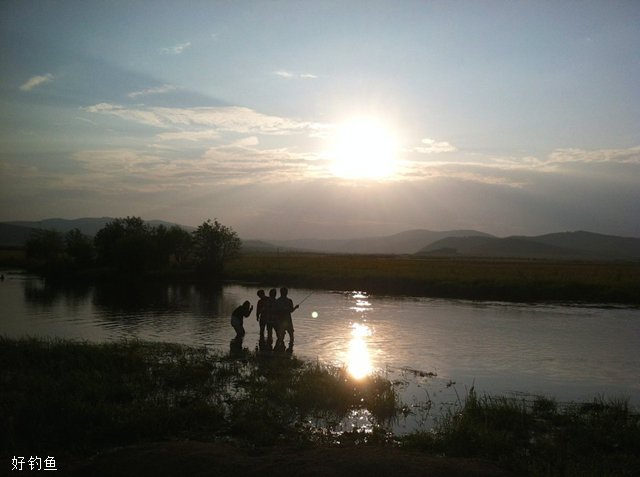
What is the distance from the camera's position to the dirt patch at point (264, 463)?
690cm

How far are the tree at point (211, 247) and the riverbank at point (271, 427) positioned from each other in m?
46.8

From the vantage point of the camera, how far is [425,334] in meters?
21.7

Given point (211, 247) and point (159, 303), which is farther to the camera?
point (211, 247)

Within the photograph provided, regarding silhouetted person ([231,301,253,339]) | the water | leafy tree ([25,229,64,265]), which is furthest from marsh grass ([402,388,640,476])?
leafy tree ([25,229,64,265])

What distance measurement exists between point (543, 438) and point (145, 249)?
5615cm

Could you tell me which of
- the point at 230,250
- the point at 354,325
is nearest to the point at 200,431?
the point at 354,325

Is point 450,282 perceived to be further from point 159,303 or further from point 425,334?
point 159,303

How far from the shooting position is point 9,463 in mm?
7023

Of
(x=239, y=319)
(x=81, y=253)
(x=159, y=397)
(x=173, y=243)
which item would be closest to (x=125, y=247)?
(x=173, y=243)

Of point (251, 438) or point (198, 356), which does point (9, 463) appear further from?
point (198, 356)

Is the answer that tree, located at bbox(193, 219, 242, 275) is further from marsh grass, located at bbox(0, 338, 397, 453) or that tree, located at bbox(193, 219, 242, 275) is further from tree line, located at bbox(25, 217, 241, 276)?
marsh grass, located at bbox(0, 338, 397, 453)

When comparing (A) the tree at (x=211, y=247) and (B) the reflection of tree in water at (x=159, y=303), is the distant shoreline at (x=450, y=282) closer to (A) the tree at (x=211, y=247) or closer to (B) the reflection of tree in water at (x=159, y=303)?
(A) the tree at (x=211, y=247)

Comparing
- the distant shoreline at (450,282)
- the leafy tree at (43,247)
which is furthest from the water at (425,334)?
the leafy tree at (43,247)

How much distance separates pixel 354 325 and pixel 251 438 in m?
15.6
